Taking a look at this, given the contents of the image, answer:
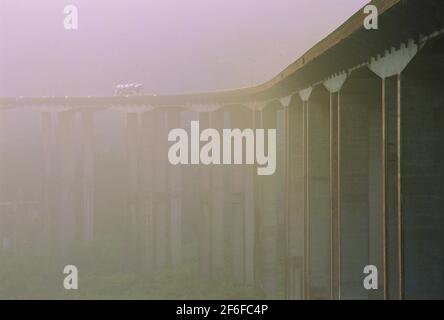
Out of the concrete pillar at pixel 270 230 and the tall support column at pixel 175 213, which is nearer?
the concrete pillar at pixel 270 230

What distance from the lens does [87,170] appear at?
134 ft

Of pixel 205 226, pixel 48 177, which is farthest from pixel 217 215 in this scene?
pixel 48 177

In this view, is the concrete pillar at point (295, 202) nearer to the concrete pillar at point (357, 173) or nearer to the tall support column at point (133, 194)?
the concrete pillar at point (357, 173)

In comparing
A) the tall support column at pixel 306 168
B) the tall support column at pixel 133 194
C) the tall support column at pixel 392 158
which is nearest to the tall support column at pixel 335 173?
the tall support column at pixel 306 168

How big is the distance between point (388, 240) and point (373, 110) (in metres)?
4.96

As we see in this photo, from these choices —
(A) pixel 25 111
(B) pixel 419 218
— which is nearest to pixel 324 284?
(B) pixel 419 218

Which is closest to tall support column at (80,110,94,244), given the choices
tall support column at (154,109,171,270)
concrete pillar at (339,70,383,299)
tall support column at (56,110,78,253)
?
tall support column at (56,110,78,253)

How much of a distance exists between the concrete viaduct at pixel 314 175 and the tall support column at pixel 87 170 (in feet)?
0.27

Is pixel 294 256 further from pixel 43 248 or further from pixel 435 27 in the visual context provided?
pixel 43 248

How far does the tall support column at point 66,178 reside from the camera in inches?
1545

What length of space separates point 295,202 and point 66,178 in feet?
70.0

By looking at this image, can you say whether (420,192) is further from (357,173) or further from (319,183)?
(319,183)

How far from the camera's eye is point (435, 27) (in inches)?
402

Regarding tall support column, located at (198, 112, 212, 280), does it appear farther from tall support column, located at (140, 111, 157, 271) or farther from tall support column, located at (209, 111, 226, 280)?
tall support column, located at (140, 111, 157, 271)
